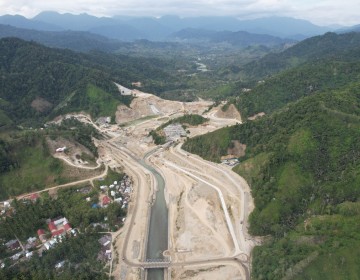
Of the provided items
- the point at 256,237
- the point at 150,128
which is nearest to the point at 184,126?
the point at 150,128

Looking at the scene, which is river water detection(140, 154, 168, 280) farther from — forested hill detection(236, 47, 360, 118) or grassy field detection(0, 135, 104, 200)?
forested hill detection(236, 47, 360, 118)

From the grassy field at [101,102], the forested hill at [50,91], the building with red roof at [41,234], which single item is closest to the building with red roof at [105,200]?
the building with red roof at [41,234]

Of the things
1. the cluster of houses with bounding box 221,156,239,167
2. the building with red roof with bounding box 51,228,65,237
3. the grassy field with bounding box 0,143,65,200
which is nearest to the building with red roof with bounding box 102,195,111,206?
the building with red roof with bounding box 51,228,65,237

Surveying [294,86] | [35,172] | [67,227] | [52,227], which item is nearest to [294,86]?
[294,86]

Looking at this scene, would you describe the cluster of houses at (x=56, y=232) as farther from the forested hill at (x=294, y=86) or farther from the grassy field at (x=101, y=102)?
the forested hill at (x=294, y=86)

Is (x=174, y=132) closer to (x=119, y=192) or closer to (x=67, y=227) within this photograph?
(x=119, y=192)

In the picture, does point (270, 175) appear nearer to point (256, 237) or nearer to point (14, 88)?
point (256, 237)
